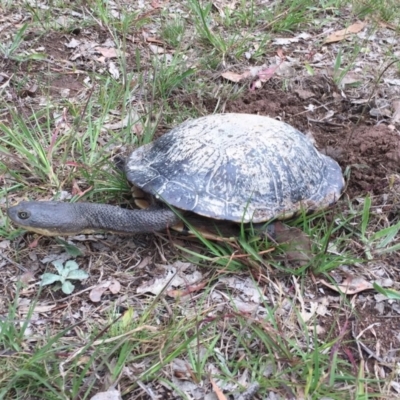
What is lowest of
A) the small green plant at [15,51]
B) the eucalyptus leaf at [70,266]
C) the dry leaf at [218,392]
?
the dry leaf at [218,392]

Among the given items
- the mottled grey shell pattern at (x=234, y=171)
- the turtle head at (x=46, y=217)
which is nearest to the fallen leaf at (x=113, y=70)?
the mottled grey shell pattern at (x=234, y=171)

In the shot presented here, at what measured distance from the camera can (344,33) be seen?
4195mm

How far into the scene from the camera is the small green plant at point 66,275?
2.12 meters

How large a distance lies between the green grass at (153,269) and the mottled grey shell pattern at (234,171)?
0.48 ft

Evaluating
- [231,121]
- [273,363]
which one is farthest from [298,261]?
[231,121]

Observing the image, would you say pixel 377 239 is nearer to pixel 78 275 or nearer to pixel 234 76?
pixel 78 275

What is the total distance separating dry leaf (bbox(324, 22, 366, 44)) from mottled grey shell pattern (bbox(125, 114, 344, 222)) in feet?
6.51

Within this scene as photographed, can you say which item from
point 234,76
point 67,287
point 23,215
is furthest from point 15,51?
point 67,287

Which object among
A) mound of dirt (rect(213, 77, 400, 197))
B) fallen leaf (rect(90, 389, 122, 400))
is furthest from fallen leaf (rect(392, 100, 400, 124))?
fallen leaf (rect(90, 389, 122, 400))

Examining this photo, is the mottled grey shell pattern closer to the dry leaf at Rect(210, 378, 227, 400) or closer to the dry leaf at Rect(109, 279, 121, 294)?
→ the dry leaf at Rect(109, 279, 121, 294)

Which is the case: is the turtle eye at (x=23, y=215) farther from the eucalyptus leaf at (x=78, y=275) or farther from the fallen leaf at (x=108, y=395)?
the fallen leaf at (x=108, y=395)

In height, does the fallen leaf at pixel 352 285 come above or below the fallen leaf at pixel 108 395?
below

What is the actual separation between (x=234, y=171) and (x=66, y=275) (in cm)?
95

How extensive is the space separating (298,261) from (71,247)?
3.66ft
